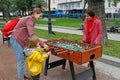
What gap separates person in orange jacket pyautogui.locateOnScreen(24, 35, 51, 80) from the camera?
5762 millimetres

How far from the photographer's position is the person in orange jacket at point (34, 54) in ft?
18.9

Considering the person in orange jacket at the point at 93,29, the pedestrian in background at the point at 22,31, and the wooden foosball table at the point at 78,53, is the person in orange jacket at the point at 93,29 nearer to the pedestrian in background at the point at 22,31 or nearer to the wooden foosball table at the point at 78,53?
the wooden foosball table at the point at 78,53

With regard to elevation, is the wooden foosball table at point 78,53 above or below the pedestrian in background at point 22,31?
below

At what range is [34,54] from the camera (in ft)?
18.9

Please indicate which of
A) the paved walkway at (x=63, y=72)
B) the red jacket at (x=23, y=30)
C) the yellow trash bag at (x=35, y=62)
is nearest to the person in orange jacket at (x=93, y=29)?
the paved walkway at (x=63, y=72)

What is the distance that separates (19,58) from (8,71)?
5.34ft

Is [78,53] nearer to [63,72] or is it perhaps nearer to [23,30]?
[23,30]

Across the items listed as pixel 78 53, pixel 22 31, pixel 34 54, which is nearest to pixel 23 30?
pixel 22 31

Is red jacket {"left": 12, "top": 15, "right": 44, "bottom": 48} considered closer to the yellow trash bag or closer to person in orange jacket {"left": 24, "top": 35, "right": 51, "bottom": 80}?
person in orange jacket {"left": 24, "top": 35, "right": 51, "bottom": 80}

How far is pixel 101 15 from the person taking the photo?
1193cm

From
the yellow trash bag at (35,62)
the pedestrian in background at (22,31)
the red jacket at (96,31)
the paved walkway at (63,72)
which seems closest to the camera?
the yellow trash bag at (35,62)

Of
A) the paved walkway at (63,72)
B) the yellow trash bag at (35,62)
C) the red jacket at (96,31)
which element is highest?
the red jacket at (96,31)

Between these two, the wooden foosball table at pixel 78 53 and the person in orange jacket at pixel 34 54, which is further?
the wooden foosball table at pixel 78 53

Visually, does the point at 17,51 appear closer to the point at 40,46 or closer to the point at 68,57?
the point at 40,46
